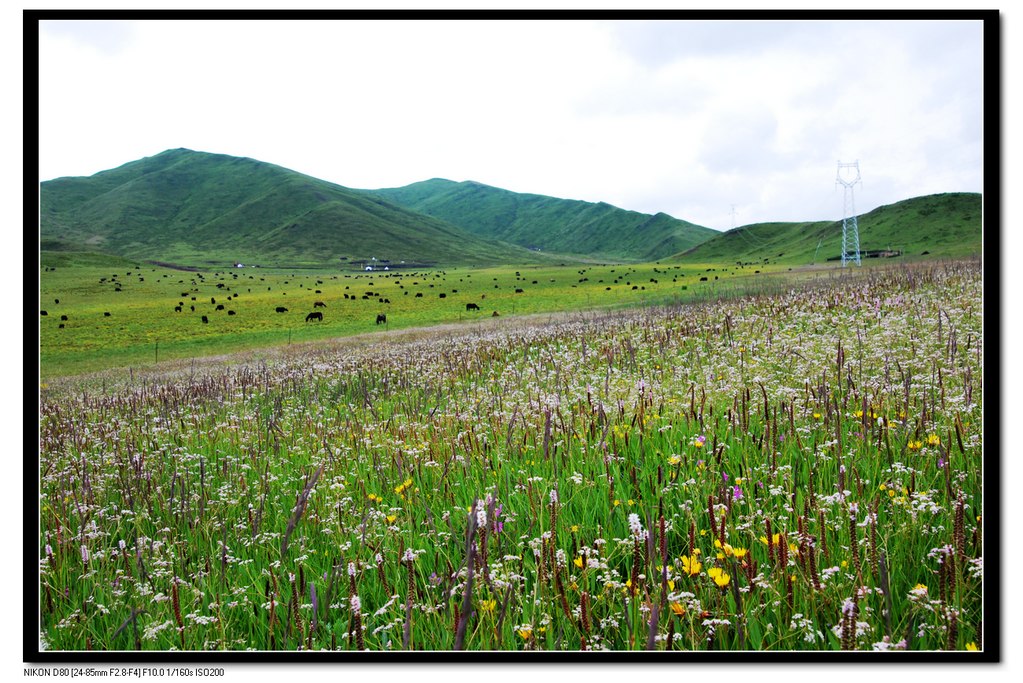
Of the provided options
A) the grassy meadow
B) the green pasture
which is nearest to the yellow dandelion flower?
the grassy meadow

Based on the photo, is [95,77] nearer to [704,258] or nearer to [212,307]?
[212,307]

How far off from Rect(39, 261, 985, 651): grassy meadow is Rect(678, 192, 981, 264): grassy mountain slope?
1.47 metres

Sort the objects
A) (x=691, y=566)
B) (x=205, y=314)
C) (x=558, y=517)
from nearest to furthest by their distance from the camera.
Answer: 1. (x=691, y=566)
2. (x=558, y=517)
3. (x=205, y=314)

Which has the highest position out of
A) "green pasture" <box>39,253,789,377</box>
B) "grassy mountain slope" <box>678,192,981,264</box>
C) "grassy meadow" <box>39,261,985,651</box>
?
"grassy mountain slope" <box>678,192,981,264</box>

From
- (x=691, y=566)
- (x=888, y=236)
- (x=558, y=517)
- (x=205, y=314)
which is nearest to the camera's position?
(x=691, y=566)

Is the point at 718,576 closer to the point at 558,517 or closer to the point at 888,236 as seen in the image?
the point at 558,517

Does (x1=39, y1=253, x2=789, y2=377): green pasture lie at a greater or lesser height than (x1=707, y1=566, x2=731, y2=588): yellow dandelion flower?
greater

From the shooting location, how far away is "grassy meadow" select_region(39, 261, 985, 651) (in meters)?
2.49

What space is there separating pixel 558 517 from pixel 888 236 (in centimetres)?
5961

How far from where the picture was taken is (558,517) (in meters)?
3.23

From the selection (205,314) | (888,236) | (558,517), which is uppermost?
(888,236)

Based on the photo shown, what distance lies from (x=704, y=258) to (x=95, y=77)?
645 ft

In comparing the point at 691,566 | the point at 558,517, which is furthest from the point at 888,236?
the point at 691,566

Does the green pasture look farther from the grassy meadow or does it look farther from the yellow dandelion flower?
the yellow dandelion flower
